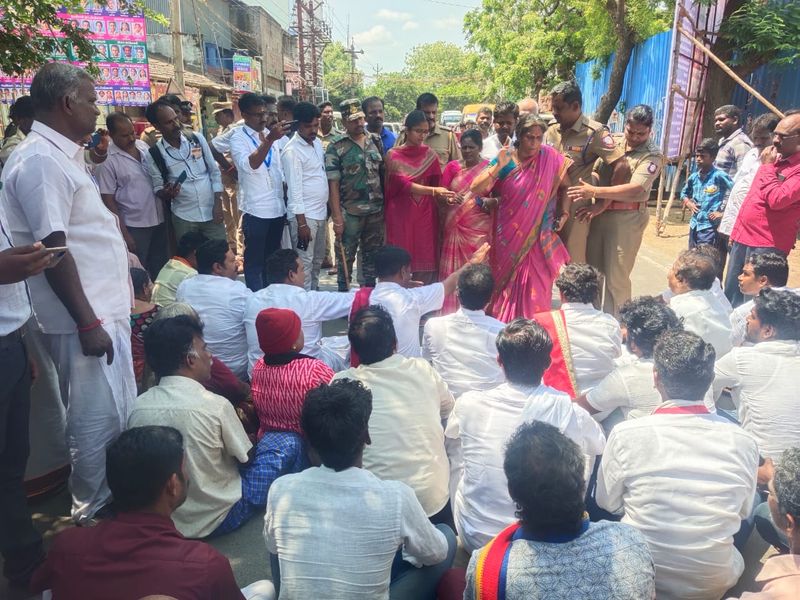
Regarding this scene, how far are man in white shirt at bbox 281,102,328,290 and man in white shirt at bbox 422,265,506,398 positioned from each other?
7.72ft

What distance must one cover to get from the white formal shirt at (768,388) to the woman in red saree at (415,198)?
268cm

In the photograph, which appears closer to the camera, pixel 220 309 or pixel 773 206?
pixel 220 309

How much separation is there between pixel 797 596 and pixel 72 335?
2611 mm

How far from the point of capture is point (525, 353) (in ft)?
7.36

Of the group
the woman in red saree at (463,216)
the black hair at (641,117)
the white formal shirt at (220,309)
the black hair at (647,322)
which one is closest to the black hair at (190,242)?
the white formal shirt at (220,309)

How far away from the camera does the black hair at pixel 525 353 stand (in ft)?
7.38

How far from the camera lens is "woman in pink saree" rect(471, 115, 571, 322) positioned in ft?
13.5

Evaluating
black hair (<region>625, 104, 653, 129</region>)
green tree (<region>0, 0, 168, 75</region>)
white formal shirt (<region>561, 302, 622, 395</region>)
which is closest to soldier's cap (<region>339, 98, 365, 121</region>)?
green tree (<region>0, 0, 168, 75</region>)

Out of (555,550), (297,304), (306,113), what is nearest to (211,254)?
(297,304)

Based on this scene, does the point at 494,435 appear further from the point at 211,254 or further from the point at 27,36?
the point at 27,36

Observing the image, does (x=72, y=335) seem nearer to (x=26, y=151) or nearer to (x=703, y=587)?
(x=26, y=151)

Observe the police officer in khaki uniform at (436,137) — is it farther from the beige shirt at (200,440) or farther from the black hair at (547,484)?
the black hair at (547,484)

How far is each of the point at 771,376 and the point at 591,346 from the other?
0.77 metres

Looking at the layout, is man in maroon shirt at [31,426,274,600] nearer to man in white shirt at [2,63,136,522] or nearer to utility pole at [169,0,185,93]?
man in white shirt at [2,63,136,522]
